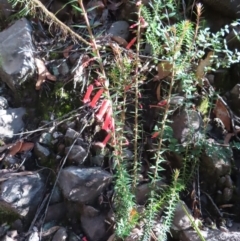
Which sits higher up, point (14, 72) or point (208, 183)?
point (14, 72)

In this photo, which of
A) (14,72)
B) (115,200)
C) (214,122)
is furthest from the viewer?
(14,72)

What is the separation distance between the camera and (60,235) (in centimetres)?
231

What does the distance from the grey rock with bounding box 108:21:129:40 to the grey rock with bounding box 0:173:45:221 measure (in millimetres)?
992

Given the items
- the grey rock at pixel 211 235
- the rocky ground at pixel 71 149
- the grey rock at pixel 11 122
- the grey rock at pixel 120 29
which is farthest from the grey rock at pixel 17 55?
the grey rock at pixel 211 235

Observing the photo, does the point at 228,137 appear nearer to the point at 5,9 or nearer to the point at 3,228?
the point at 3,228

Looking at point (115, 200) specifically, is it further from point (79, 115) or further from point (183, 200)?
point (79, 115)

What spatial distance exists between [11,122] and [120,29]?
87cm

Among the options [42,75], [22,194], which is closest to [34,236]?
[22,194]

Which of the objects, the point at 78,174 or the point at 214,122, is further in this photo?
the point at 214,122

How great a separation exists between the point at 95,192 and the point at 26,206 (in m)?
0.38

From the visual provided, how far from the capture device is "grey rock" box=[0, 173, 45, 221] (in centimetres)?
239

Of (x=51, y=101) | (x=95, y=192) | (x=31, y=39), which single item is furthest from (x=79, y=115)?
(x=31, y=39)

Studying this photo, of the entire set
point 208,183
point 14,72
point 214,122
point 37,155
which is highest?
point 14,72

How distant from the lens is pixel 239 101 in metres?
2.47
